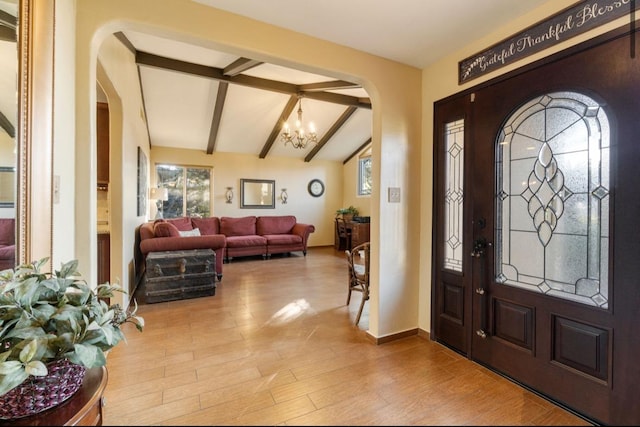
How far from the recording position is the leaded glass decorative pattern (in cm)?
245

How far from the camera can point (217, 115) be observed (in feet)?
19.6

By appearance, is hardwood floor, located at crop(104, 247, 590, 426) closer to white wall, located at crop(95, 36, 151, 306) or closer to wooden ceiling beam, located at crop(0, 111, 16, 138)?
white wall, located at crop(95, 36, 151, 306)

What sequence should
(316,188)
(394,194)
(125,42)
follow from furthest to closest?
(316,188)
(125,42)
(394,194)

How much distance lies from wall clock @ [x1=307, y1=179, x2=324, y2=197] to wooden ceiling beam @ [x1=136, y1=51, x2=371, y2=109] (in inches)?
121

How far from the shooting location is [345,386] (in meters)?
1.94

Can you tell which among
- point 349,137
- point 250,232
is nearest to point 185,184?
point 250,232

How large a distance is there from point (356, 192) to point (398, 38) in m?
6.28

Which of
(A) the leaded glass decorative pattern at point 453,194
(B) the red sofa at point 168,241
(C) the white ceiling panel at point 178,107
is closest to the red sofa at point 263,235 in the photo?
(B) the red sofa at point 168,241

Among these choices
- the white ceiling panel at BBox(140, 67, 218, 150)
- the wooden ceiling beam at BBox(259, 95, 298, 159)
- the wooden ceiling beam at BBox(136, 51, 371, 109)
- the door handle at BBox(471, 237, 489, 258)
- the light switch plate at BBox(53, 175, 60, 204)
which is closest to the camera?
the light switch plate at BBox(53, 175, 60, 204)

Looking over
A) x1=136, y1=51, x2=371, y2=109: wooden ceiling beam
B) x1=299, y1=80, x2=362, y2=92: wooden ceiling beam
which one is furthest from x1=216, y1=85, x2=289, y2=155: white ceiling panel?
x1=299, y1=80, x2=362, y2=92: wooden ceiling beam

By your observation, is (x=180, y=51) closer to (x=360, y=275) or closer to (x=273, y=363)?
(x=360, y=275)

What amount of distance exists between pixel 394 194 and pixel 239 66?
10.2ft

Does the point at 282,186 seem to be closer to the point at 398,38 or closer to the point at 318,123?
the point at 318,123

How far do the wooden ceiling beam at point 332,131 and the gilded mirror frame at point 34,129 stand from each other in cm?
563
